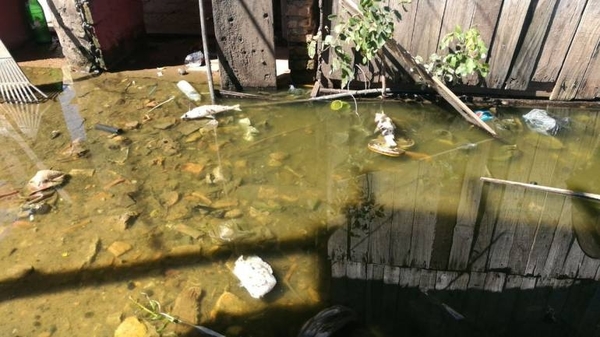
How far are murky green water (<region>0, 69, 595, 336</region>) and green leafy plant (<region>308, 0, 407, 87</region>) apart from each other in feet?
1.59

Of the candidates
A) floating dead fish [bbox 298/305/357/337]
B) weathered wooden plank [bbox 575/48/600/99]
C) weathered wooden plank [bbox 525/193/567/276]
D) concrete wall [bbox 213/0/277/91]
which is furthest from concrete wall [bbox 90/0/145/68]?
weathered wooden plank [bbox 575/48/600/99]

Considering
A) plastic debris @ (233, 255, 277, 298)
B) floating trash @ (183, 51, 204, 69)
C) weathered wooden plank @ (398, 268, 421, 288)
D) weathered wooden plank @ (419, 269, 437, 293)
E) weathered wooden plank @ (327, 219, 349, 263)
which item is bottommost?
weathered wooden plank @ (419, 269, 437, 293)

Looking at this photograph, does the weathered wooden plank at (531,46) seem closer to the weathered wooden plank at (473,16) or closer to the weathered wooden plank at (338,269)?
the weathered wooden plank at (473,16)

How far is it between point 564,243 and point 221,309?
2265mm

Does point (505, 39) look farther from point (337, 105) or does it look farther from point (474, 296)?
point (474, 296)

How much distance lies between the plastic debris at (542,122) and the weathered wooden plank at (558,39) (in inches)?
14.4

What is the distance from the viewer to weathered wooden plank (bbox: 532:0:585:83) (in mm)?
3840

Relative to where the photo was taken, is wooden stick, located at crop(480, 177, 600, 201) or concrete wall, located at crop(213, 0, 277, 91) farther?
concrete wall, located at crop(213, 0, 277, 91)

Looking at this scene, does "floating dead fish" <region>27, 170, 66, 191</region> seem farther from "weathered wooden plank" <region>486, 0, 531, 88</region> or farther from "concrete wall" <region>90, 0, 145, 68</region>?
"weathered wooden plank" <region>486, 0, 531, 88</region>

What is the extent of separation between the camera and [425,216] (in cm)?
313

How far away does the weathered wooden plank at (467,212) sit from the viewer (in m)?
2.85

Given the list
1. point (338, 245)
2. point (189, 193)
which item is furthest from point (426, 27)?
point (189, 193)

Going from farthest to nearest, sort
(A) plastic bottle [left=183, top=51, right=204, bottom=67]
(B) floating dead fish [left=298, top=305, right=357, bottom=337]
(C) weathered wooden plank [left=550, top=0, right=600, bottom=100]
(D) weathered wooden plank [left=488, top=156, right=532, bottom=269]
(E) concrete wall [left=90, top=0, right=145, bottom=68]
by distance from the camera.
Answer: (A) plastic bottle [left=183, top=51, right=204, bottom=67], (E) concrete wall [left=90, top=0, right=145, bottom=68], (C) weathered wooden plank [left=550, top=0, right=600, bottom=100], (D) weathered wooden plank [left=488, top=156, right=532, bottom=269], (B) floating dead fish [left=298, top=305, right=357, bottom=337]

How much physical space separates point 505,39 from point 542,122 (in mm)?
835
